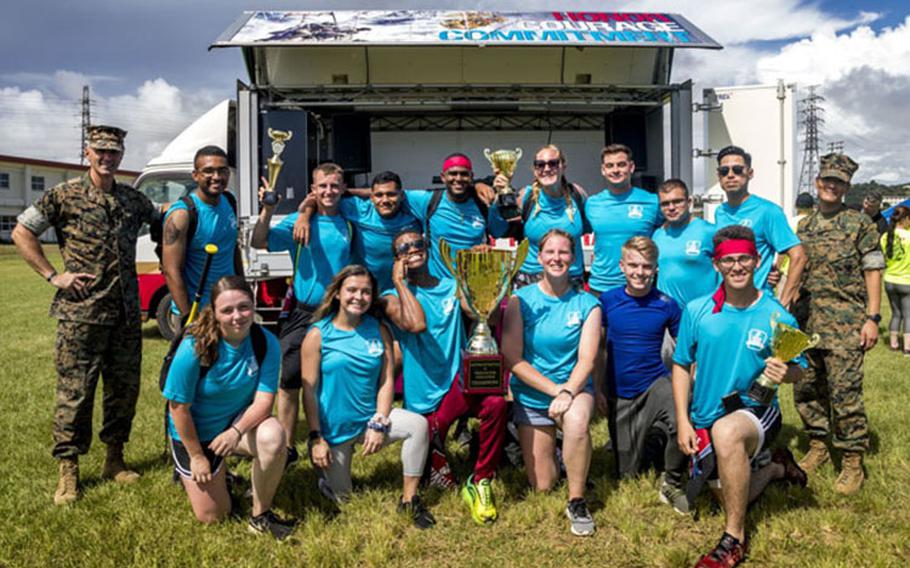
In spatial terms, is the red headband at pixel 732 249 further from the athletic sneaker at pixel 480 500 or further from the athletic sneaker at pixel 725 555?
the athletic sneaker at pixel 480 500

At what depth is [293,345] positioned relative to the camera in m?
3.95

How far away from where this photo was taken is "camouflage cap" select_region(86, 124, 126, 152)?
3.56m

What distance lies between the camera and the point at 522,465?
4.04m

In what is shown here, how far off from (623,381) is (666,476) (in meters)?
0.54

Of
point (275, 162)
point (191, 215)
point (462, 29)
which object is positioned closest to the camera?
point (191, 215)

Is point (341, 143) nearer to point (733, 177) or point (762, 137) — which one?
point (762, 137)

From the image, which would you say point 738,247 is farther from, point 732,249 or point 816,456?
point 816,456

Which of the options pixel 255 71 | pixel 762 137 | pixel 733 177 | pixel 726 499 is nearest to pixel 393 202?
pixel 733 177

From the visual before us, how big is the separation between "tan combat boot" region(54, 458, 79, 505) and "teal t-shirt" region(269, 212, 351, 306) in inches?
58.2

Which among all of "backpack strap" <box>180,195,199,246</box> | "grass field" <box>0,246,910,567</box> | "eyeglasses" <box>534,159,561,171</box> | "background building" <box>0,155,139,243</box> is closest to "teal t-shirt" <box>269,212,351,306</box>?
"backpack strap" <box>180,195,199,246</box>

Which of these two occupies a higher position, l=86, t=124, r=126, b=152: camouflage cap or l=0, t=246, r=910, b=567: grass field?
l=86, t=124, r=126, b=152: camouflage cap

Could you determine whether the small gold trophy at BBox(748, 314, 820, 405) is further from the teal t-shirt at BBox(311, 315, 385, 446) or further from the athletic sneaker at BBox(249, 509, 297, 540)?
the athletic sneaker at BBox(249, 509, 297, 540)

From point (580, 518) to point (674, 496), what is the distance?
1.87 feet

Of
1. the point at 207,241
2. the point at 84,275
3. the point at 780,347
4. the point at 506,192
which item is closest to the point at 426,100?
the point at 506,192
